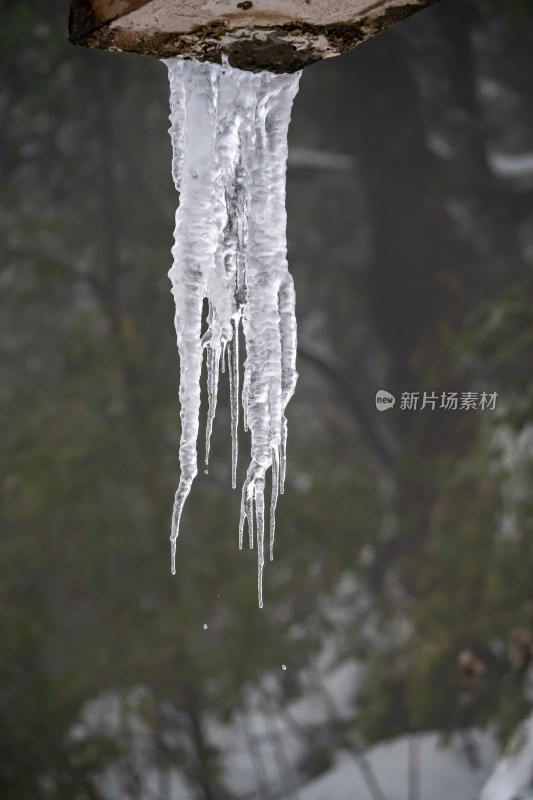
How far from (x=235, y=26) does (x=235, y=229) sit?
33 cm

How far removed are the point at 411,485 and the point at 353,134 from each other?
0.97m

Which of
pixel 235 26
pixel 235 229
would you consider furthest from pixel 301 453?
pixel 235 26

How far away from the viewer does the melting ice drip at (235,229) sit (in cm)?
95

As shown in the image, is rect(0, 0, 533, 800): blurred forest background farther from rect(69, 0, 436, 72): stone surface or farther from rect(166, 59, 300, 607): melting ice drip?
rect(69, 0, 436, 72): stone surface

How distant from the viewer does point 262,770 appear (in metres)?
2.44

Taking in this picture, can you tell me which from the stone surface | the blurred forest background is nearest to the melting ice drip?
the stone surface

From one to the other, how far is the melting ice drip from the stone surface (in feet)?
0.50

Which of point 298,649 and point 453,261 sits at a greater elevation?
point 453,261

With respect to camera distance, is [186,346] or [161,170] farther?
[161,170]

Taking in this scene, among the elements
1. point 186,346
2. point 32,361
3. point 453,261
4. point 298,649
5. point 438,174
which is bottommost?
point 298,649

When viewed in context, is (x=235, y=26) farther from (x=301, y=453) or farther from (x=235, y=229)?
(x=301, y=453)

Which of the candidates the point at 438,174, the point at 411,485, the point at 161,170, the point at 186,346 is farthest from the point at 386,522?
the point at 186,346

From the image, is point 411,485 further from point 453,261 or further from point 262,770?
point 262,770

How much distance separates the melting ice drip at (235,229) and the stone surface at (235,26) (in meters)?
0.15
